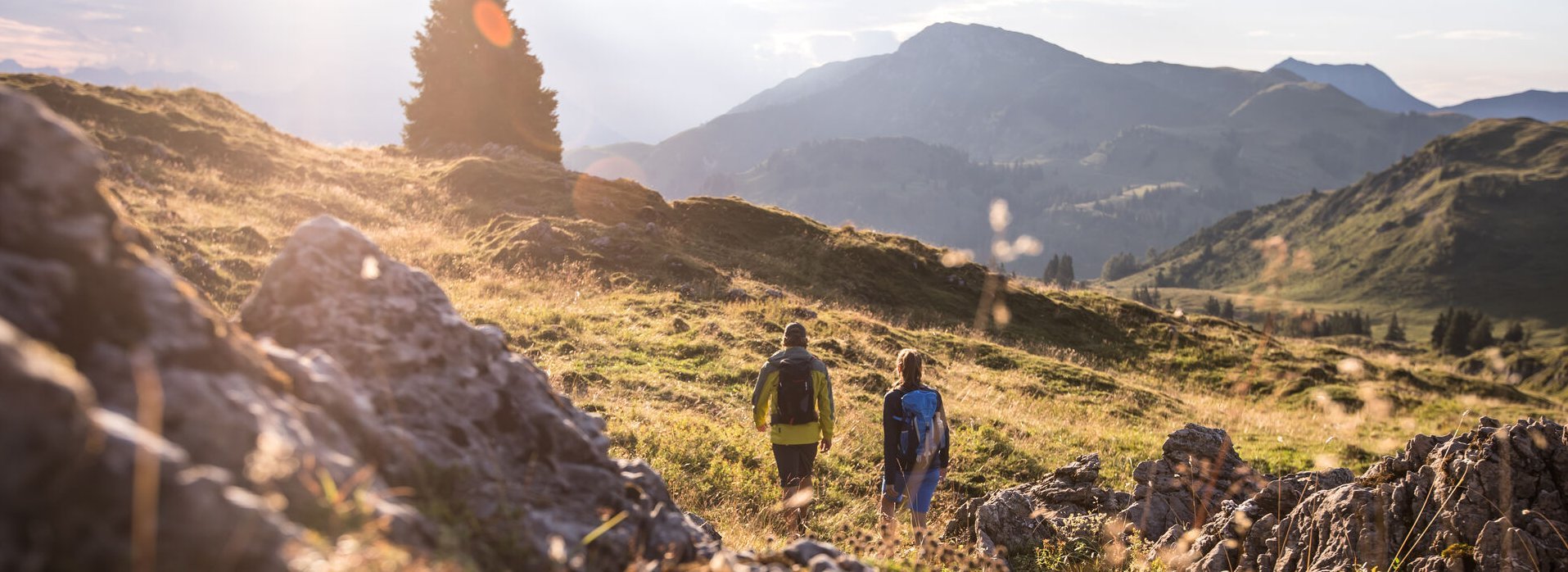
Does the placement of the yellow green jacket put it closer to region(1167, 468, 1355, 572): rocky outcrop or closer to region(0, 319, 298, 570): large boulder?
region(1167, 468, 1355, 572): rocky outcrop

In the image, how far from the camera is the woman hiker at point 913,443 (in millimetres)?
9969

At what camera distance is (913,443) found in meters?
9.99

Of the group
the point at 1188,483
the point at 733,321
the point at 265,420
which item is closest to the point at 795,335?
the point at 1188,483

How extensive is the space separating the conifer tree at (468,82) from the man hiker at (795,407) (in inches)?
1881

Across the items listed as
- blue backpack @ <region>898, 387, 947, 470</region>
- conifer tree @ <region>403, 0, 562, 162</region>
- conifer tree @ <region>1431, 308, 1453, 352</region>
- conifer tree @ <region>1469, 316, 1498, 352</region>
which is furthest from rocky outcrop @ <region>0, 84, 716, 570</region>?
conifer tree @ <region>1431, 308, 1453, 352</region>

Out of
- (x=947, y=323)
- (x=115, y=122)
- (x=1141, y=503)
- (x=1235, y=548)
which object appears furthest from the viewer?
(x=947, y=323)

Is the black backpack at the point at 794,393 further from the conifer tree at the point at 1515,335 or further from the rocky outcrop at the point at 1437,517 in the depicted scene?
the conifer tree at the point at 1515,335

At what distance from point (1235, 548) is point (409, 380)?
8.20 meters

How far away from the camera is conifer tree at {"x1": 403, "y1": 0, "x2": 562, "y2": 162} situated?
51.9 metres

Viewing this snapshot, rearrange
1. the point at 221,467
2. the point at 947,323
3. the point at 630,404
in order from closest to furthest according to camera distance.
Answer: the point at 221,467 < the point at 630,404 < the point at 947,323

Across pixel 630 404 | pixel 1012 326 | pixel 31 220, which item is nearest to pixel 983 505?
pixel 630 404

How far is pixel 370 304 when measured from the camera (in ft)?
15.2

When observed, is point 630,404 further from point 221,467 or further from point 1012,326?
point 1012,326

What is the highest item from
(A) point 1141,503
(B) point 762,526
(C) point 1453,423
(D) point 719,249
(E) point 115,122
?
(E) point 115,122
